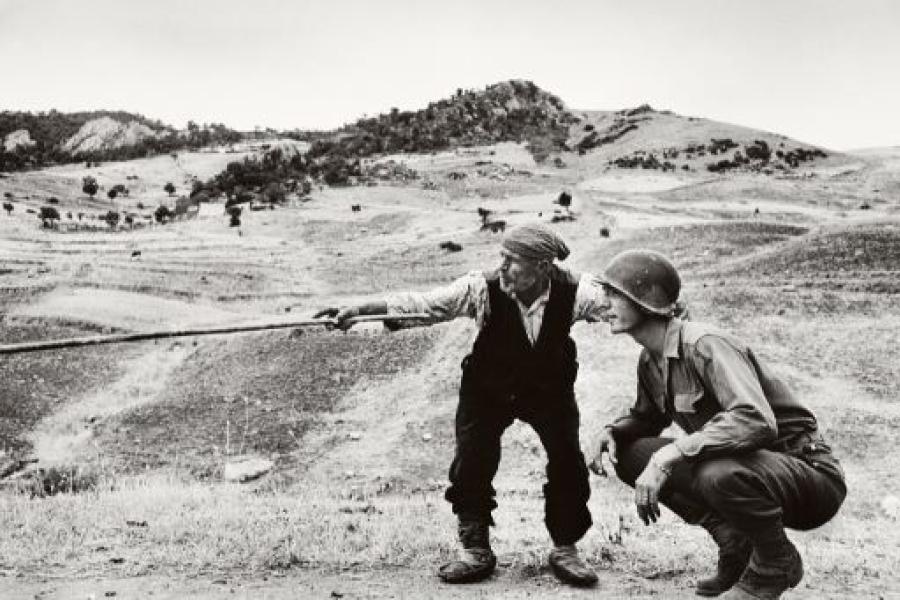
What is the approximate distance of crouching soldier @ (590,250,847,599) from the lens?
3.76 meters

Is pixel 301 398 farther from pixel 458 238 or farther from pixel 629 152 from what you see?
pixel 629 152

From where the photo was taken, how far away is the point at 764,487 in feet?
12.4

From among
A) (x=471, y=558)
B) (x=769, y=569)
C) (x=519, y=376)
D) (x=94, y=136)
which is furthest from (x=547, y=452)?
(x=94, y=136)

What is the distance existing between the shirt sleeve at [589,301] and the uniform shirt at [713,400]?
→ 523 mm

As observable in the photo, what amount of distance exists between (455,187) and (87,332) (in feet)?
111

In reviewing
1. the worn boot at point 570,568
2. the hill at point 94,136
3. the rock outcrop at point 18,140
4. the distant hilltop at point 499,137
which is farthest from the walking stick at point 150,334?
the rock outcrop at point 18,140

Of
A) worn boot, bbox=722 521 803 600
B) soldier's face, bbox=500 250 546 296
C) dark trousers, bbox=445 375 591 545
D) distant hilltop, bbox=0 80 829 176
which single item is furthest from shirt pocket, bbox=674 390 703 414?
distant hilltop, bbox=0 80 829 176

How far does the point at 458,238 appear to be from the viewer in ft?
101

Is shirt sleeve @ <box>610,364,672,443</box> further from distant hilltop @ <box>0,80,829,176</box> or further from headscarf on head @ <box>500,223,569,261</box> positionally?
distant hilltop @ <box>0,80,829,176</box>

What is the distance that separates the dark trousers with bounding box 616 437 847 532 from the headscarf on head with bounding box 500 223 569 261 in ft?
4.24

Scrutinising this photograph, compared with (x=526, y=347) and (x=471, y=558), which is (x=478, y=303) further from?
(x=471, y=558)

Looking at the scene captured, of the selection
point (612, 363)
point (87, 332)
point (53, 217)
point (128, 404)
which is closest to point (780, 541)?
point (612, 363)

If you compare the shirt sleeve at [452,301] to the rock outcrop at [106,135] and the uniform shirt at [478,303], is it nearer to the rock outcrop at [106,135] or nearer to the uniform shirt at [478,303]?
the uniform shirt at [478,303]

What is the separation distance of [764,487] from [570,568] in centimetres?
136
